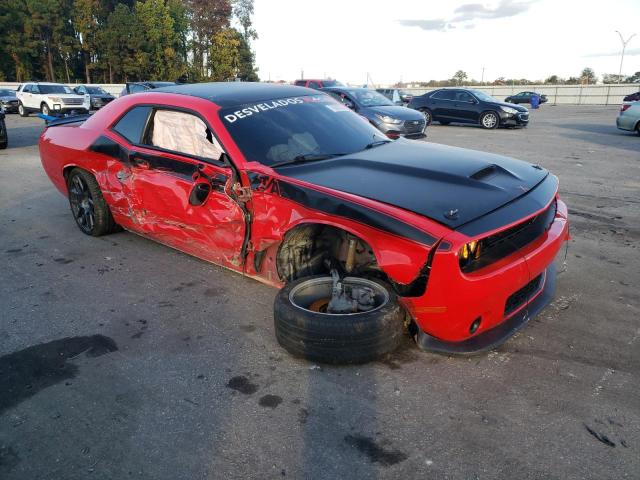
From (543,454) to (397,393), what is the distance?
74cm

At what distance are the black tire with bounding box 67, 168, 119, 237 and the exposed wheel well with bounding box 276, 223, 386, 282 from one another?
255 centimetres

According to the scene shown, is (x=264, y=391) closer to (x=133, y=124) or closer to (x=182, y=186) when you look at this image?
(x=182, y=186)

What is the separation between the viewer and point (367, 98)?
15.0 m

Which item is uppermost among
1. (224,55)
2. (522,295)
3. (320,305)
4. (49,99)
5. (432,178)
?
(224,55)

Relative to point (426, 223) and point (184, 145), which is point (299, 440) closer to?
point (426, 223)

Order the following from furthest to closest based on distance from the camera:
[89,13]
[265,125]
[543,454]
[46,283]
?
[89,13] → [46,283] → [265,125] → [543,454]

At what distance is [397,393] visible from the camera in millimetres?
2666

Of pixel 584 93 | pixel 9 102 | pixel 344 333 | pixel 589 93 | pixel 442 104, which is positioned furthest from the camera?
pixel 584 93

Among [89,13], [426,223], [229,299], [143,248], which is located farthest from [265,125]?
[89,13]

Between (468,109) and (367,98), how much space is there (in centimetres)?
509

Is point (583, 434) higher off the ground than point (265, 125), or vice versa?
point (265, 125)

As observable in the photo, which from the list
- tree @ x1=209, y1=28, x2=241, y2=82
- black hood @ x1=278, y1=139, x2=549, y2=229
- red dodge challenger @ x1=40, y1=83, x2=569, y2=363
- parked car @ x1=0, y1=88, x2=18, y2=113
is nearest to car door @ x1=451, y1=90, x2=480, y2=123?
red dodge challenger @ x1=40, y1=83, x2=569, y2=363

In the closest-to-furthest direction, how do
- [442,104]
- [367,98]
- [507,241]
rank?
[507,241], [367,98], [442,104]

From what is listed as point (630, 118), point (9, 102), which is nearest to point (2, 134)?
point (9, 102)
